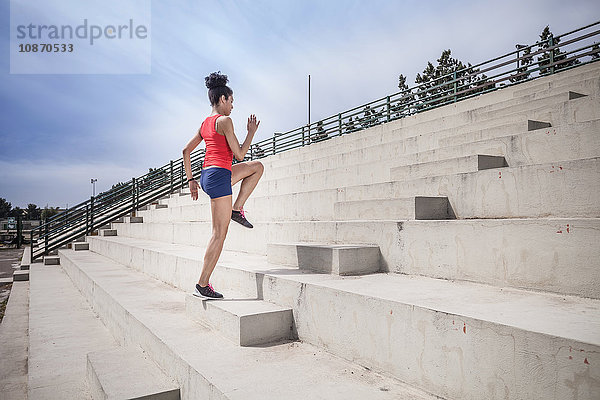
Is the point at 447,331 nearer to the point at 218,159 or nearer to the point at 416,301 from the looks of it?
the point at 416,301

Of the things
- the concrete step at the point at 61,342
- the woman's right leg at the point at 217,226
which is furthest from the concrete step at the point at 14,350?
the woman's right leg at the point at 217,226

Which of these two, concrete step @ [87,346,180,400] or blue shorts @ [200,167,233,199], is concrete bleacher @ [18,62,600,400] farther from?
blue shorts @ [200,167,233,199]

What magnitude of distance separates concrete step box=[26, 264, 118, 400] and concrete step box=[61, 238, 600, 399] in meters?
1.08

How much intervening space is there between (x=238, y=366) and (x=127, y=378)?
2.97 feet

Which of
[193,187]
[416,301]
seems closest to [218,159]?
[193,187]

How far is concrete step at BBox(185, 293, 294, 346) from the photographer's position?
2.92 metres

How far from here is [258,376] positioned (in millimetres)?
2381

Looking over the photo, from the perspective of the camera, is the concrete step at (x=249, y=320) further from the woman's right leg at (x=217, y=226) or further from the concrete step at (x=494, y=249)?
the concrete step at (x=494, y=249)

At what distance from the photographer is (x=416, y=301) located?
7.74 ft

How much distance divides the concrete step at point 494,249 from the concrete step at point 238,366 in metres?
1.07

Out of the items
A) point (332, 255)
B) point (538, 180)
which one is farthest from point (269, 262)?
point (538, 180)

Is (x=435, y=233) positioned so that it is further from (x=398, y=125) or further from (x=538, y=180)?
(x=398, y=125)

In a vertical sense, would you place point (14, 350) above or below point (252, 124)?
below

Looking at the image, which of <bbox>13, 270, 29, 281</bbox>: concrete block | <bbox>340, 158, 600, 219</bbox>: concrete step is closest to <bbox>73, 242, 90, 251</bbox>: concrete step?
<bbox>13, 270, 29, 281</bbox>: concrete block
